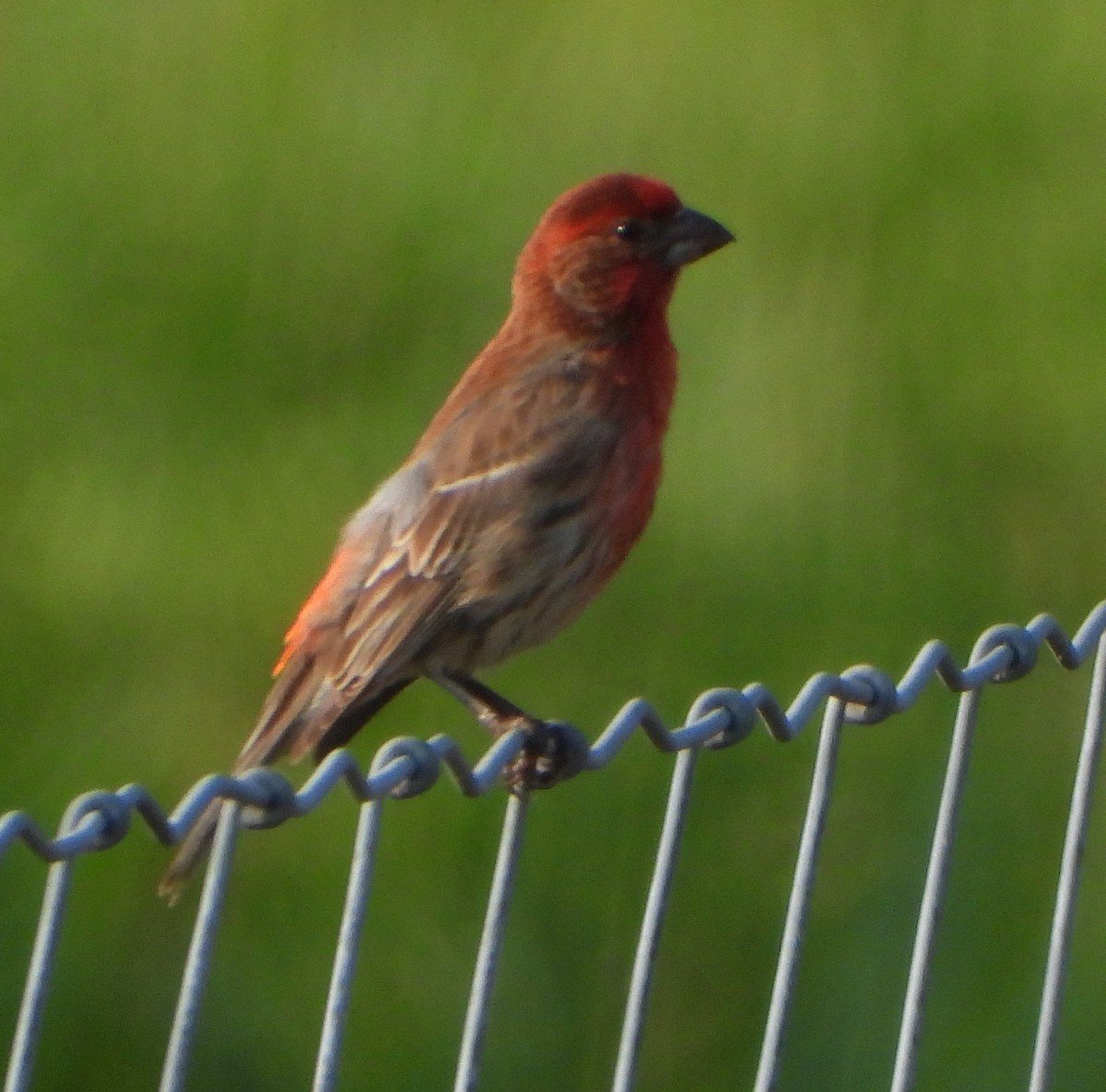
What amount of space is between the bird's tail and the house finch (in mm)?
432

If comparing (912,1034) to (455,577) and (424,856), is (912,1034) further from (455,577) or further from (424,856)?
(424,856)

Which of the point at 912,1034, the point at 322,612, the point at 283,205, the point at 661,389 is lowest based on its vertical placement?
the point at 912,1034

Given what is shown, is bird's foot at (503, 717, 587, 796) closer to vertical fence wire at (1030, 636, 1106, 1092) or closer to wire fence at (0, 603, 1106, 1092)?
wire fence at (0, 603, 1106, 1092)

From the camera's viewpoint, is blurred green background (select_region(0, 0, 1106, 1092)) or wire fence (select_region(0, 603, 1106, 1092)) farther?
blurred green background (select_region(0, 0, 1106, 1092))

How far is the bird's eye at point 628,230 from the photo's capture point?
4215 mm

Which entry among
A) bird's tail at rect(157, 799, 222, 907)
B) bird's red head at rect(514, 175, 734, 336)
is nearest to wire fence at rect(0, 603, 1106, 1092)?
bird's tail at rect(157, 799, 222, 907)

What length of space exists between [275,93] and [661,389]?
1867 millimetres

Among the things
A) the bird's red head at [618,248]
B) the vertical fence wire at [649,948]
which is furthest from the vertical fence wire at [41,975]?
the bird's red head at [618,248]

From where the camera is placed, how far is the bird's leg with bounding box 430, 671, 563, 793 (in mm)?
3258

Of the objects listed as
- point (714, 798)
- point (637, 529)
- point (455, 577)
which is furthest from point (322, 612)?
point (714, 798)

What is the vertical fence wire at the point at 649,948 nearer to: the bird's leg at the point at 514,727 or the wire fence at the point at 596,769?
the wire fence at the point at 596,769

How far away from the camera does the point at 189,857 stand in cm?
321

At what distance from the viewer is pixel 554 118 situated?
17.6 ft

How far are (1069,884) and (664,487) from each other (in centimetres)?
251
